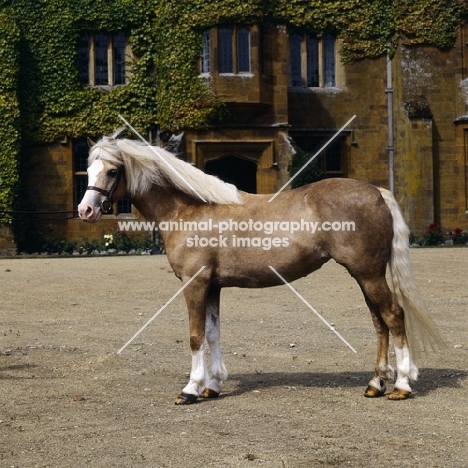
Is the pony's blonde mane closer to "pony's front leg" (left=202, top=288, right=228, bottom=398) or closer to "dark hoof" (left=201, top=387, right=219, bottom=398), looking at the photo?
"pony's front leg" (left=202, top=288, right=228, bottom=398)

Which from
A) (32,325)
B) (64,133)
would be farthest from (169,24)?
(32,325)

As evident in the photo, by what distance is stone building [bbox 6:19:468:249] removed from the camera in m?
26.3

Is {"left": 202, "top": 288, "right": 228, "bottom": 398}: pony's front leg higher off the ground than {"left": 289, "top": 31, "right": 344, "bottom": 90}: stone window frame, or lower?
lower

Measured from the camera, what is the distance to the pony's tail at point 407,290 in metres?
7.02

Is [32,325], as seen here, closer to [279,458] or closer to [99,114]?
[279,458]

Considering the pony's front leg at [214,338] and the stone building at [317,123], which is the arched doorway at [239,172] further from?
the pony's front leg at [214,338]

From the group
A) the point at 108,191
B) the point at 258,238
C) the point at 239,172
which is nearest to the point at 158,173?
the point at 108,191

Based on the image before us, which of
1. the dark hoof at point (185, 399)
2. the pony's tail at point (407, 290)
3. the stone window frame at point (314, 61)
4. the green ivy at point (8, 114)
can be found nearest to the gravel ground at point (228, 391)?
the dark hoof at point (185, 399)

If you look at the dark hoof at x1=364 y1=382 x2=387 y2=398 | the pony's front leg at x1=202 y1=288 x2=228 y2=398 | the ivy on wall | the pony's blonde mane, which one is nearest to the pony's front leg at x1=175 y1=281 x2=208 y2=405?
the pony's front leg at x1=202 y1=288 x2=228 y2=398

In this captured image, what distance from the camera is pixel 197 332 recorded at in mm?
6996

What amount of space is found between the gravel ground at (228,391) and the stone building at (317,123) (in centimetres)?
1319

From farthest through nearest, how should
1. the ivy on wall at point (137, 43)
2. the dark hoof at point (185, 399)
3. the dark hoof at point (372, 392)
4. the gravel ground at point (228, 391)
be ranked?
the ivy on wall at point (137, 43) < the dark hoof at point (372, 392) < the dark hoof at point (185, 399) < the gravel ground at point (228, 391)

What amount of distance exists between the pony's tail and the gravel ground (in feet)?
1.41

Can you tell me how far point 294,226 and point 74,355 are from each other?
3.05 metres
